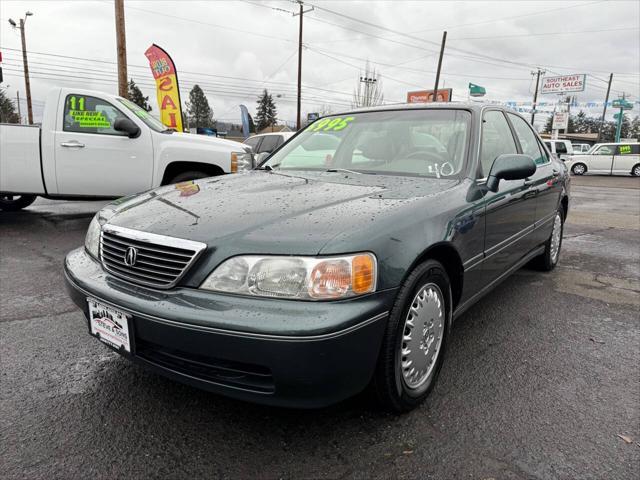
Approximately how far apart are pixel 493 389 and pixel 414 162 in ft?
4.54

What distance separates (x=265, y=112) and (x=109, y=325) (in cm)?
9636

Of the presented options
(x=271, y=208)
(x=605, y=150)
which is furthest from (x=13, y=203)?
(x=605, y=150)

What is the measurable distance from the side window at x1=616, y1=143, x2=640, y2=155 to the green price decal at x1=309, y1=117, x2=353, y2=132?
2598 cm

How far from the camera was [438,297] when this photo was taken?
2.23m

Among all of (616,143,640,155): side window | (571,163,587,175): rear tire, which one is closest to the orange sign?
(571,163,587,175): rear tire

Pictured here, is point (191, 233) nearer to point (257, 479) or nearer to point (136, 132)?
point (257, 479)

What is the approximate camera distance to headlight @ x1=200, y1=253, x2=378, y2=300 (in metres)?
1.67

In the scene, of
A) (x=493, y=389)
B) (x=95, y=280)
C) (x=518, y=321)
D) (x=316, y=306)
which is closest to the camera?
(x=316, y=306)

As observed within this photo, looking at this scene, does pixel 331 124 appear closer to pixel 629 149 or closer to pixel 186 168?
pixel 186 168

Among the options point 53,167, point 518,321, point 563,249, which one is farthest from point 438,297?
point 53,167

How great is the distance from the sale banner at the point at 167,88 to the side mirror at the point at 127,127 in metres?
7.08

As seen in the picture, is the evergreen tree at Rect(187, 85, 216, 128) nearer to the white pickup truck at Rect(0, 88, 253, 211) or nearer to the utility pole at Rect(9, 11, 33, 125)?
the utility pole at Rect(9, 11, 33, 125)

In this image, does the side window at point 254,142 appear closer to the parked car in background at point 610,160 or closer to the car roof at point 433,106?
the car roof at point 433,106

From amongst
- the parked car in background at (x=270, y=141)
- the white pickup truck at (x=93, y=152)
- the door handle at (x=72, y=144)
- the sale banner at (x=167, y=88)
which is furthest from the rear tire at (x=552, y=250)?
the sale banner at (x=167, y=88)
